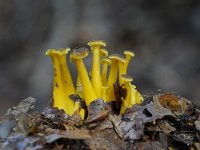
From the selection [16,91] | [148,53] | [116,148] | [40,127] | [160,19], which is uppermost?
[160,19]

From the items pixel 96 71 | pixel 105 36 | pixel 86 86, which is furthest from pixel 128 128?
pixel 105 36

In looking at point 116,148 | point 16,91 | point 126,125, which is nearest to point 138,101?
point 126,125

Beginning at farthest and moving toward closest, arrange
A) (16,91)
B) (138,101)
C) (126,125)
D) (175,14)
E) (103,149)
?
(175,14), (16,91), (138,101), (126,125), (103,149)

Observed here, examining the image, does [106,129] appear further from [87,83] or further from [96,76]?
[96,76]

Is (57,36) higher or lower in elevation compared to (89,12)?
lower

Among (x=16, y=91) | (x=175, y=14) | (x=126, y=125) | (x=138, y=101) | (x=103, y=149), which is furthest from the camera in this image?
(x=175, y=14)

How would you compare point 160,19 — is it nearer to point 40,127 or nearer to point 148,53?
point 148,53

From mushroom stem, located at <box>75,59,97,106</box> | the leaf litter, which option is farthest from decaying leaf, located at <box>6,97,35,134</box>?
mushroom stem, located at <box>75,59,97,106</box>

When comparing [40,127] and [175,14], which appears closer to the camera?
[40,127]

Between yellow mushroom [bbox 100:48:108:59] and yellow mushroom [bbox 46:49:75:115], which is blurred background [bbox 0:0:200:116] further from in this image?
yellow mushroom [bbox 46:49:75:115]
